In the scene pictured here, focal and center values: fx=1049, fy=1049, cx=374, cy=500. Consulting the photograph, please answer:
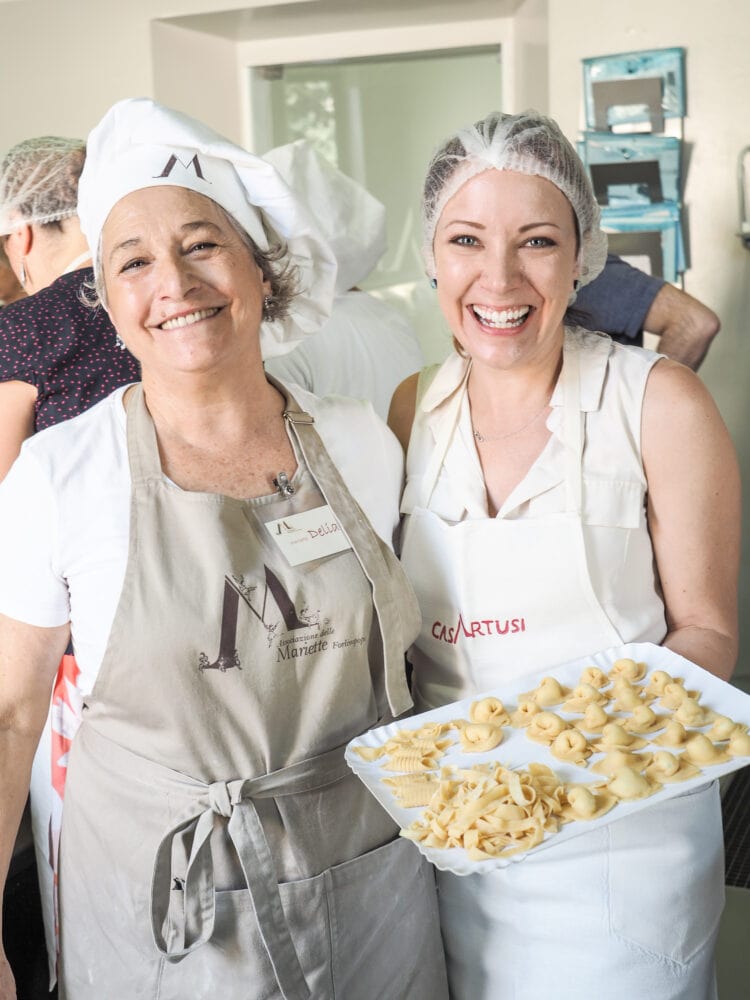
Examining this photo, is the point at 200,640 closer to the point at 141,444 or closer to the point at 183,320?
the point at 141,444

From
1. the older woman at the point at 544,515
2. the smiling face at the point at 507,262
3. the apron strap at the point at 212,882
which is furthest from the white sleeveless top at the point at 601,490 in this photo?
the apron strap at the point at 212,882

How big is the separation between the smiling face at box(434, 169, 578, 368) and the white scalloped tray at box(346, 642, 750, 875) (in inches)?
18.0

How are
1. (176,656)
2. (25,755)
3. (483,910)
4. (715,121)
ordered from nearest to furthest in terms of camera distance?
(176,656), (25,755), (483,910), (715,121)

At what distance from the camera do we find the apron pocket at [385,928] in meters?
1.30

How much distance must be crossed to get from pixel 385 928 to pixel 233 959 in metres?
0.21

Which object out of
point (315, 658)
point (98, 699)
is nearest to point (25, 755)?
point (98, 699)

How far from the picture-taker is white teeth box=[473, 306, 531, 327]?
151cm

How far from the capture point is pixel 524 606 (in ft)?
4.85

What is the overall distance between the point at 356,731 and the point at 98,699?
0.32m

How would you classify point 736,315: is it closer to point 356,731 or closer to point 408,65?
point 408,65

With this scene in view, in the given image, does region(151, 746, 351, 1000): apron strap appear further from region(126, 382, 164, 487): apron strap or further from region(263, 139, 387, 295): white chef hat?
region(263, 139, 387, 295): white chef hat

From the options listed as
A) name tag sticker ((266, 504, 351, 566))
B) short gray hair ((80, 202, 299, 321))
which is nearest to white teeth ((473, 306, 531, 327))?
short gray hair ((80, 202, 299, 321))

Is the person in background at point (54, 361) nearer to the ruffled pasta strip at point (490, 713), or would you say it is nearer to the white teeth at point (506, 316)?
the white teeth at point (506, 316)

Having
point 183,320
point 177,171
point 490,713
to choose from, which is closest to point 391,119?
point 177,171
